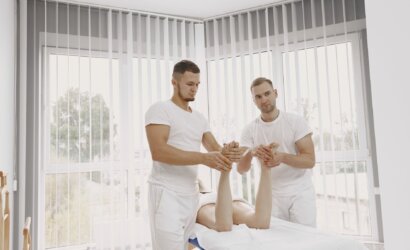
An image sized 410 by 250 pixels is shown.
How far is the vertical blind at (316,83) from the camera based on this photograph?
118 inches

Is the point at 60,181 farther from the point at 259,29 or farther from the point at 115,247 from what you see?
the point at 259,29

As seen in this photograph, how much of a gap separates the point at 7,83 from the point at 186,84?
1.42 m

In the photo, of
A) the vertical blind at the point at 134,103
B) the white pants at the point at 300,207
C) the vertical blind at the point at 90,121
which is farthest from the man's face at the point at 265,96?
the vertical blind at the point at 90,121

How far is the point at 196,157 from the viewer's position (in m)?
1.78

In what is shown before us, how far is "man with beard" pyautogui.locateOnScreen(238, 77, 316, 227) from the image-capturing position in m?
2.08

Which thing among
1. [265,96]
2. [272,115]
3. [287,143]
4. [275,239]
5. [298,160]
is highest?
[265,96]

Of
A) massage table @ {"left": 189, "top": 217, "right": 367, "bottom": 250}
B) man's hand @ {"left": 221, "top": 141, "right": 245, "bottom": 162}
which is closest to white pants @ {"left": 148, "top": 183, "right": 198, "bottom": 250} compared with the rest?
massage table @ {"left": 189, "top": 217, "right": 367, "bottom": 250}

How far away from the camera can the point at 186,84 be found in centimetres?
196

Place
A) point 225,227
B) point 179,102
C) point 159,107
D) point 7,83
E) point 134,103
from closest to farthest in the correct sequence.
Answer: point 225,227
point 159,107
point 179,102
point 7,83
point 134,103

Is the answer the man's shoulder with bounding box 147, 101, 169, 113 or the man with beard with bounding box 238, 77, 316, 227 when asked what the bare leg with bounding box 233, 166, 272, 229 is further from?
the man's shoulder with bounding box 147, 101, 169, 113

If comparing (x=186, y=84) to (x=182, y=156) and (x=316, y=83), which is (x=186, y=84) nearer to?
(x=182, y=156)

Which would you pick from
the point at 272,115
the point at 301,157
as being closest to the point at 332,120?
the point at 272,115

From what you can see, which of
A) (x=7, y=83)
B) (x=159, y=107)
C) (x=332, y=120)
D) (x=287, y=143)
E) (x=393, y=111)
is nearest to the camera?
(x=393, y=111)

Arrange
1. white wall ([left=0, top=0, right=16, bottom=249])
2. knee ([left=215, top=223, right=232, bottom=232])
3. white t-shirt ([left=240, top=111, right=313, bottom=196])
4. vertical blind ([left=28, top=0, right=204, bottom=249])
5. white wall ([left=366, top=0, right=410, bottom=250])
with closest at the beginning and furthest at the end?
white wall ([left=366, top=0, right=410, bottom=250]) < knee ([left=215, top=223, right=232, bottom=232]) < white t-shirt ([left=240, top=111, right=313, bottom=196]) < white wall ([left=0, top=0, right=16, bottom=249]) < vertical blind ([left=28, top=0, right=204, bottom=249])
